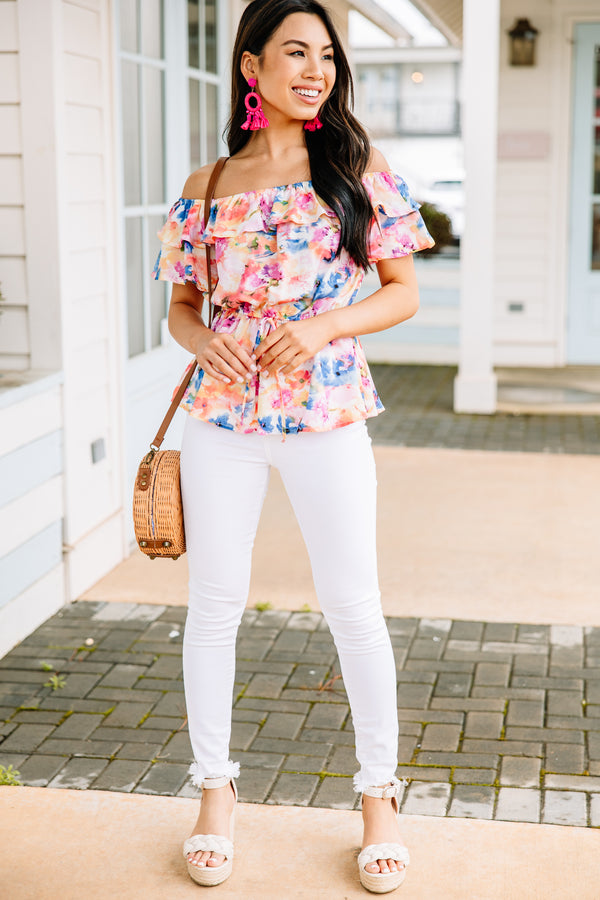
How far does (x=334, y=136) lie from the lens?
85.6 inches

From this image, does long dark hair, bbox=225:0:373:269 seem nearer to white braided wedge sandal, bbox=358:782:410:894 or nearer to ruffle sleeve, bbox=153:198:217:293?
ruffle sleeve, bbox=153:198:217:293

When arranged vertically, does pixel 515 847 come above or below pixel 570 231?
below

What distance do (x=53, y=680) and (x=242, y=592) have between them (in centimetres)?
119

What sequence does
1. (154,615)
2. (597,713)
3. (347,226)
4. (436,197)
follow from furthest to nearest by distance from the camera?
(436,197) → (154,615) → (597,713) → (347,226)

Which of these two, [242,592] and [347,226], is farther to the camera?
[242,592]

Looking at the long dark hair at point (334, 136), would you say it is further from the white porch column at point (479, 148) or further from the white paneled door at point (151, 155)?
the white porch column at point (479, 148)

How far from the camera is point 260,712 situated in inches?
119

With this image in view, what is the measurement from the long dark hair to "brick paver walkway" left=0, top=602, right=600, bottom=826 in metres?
1.22

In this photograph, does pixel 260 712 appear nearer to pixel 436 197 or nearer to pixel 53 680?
pixel 53 680

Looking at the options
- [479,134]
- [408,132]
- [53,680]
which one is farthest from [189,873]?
[408,132]

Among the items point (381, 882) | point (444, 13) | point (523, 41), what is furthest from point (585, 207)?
point (381, 882)

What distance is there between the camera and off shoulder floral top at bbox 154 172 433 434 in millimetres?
2105

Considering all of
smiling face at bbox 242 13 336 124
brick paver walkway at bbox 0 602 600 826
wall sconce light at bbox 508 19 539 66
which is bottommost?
brick paver walkway at bbox 0 602 600 826

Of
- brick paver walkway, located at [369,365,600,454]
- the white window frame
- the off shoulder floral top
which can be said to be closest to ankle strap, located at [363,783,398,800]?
the off shoulder floral top
